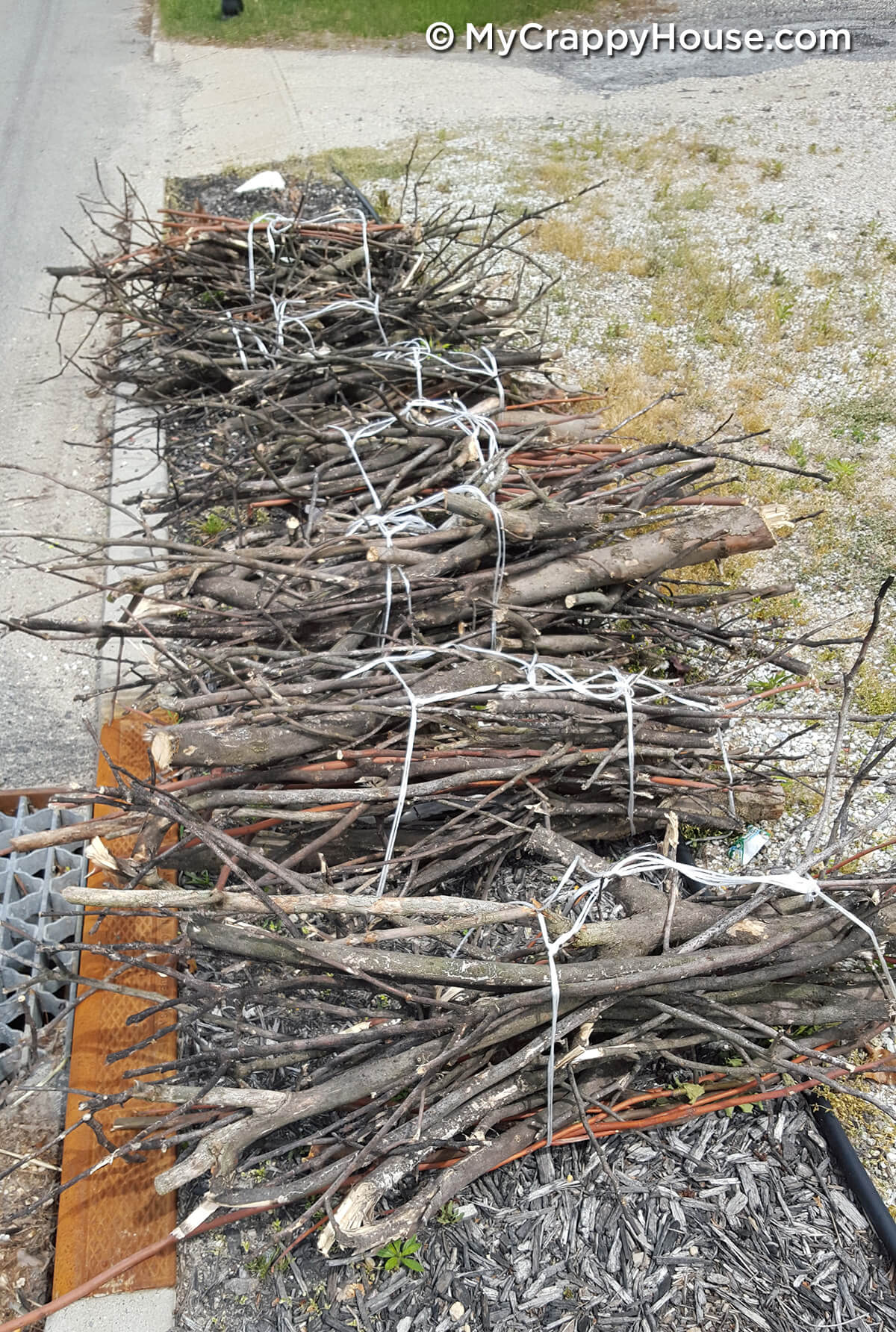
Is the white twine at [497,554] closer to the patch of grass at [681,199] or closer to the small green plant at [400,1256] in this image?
the small green plant at [400,1256]

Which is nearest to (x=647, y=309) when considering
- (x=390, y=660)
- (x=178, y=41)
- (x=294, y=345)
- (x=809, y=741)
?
(x=294, y=345)

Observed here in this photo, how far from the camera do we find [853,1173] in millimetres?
2100

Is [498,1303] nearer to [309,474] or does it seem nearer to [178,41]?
[309,474]

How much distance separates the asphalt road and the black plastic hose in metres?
2.66

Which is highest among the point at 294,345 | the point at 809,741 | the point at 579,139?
the point at 579,139

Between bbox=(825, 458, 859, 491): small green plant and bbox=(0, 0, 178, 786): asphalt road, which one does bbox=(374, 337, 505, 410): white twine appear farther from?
bbox=(825, 458, 859, 491): small green plant

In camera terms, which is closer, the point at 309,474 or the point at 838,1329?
the point at 838,1329

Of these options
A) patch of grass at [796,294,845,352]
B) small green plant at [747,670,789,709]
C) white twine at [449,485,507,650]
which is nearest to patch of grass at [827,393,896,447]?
patch of grass at [796,294,845,352]

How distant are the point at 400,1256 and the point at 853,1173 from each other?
1112 mm

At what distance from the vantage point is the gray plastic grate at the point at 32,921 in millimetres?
2527

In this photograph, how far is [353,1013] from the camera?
6.63 ft

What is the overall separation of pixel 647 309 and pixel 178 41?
904cm

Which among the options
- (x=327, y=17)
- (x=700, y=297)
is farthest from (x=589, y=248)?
(x=327, y=17)

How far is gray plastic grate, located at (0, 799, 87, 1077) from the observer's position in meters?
2.53
